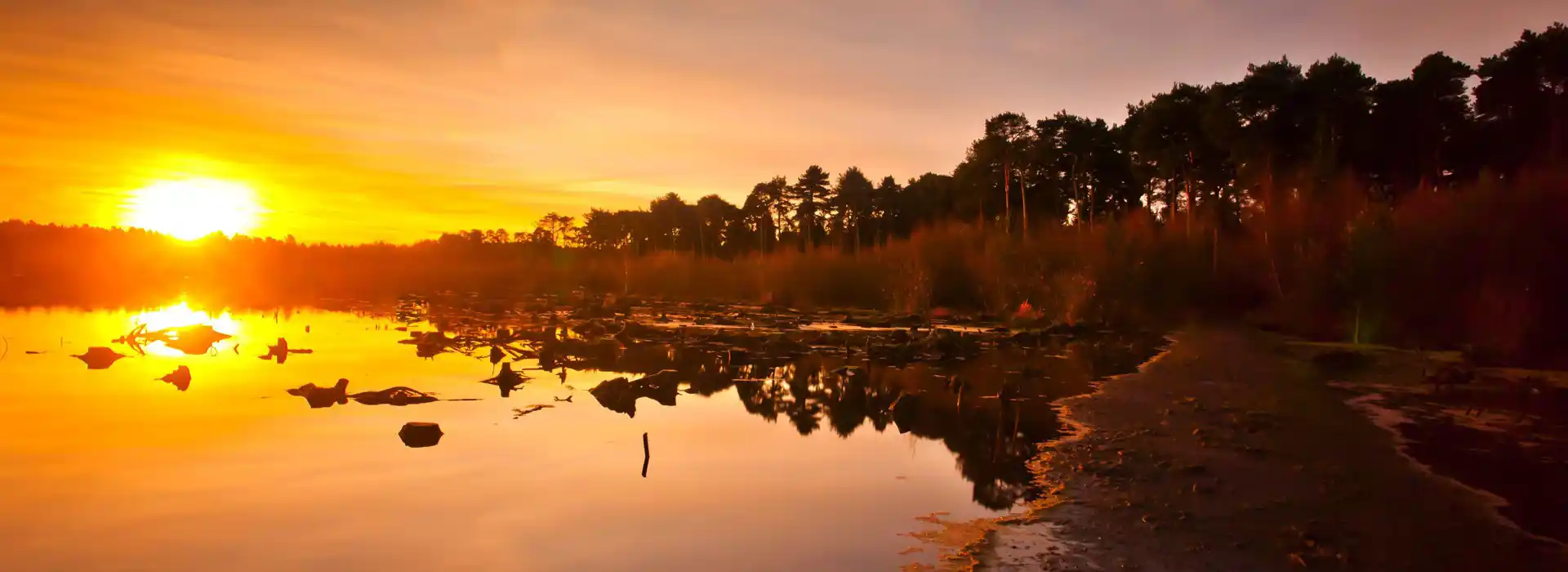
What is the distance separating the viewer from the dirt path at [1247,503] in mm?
4992

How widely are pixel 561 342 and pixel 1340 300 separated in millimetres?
18788

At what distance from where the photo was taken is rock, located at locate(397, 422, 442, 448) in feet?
26.9

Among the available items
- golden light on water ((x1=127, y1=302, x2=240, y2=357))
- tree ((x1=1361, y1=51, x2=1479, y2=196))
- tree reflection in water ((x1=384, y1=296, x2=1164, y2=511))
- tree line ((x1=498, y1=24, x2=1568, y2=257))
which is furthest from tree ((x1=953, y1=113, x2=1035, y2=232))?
golden light on water ((x1=127, y1=302, x2=240, y2=357))

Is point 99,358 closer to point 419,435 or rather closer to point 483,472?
point 419,435

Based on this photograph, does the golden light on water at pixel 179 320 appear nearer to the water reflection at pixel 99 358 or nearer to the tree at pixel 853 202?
the water reflection at pixel 99 358

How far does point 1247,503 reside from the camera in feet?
20.2

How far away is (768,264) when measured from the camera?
36.7 meters

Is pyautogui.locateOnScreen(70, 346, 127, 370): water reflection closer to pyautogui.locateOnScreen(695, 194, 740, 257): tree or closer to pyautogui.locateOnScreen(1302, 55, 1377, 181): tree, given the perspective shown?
pyautogui.locateOnScreen(1302, 55, 1377, 181): tree

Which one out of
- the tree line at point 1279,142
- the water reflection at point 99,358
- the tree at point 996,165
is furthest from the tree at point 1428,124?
the water reflection at point 99,358

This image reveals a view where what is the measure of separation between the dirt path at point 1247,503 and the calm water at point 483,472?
26.4 inches

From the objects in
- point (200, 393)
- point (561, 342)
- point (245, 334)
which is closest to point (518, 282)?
point (245, 334)

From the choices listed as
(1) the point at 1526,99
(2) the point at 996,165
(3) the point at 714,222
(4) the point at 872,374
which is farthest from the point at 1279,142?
(3) the point at 714,222

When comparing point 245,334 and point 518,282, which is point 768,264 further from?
point 518,282

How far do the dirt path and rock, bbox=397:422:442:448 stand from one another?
5893 millimetres
